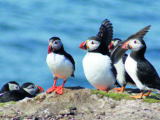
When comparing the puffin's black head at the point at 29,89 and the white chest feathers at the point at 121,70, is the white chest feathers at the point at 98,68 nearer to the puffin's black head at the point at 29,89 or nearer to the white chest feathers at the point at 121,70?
the white chest feathers at the point at 121,70

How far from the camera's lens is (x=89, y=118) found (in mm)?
6910

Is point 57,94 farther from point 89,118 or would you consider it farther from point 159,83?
point 159,83

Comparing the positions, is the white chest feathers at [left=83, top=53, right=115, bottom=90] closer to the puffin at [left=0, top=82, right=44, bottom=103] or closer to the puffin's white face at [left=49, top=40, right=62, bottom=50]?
the puffin's white face at [left=49, top=40, right=62, bottom=50]

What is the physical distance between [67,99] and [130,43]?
5.80 ft

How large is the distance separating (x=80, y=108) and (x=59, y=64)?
148cm

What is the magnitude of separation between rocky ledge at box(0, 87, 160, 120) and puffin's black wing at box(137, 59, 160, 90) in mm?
594

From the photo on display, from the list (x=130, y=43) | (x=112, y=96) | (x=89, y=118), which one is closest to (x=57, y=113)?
(x=89, y=118)

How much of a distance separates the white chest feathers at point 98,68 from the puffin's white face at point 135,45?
540 millimetres

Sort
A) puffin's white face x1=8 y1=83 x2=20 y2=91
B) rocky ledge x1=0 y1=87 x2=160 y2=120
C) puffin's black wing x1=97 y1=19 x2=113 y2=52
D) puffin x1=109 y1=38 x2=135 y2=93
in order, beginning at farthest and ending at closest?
puffin's white face x1=8 y1=83 x2=20 y2=91
puffin x1=109 y1=38 x2=135 y2=93
puffin's black wing x1=97 y1=19 x2=113 y2=52
rocky ledge x1=0 y1=87 x2=160 y2=120

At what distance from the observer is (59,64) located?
28.2 ft

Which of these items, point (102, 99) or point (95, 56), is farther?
point (95, 56)

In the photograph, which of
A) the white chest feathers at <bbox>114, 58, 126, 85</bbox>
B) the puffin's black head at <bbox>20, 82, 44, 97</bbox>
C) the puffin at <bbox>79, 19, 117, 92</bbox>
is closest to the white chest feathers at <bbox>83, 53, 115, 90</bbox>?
the puffin at <bbox>79, 19, 117, 92</bbox>

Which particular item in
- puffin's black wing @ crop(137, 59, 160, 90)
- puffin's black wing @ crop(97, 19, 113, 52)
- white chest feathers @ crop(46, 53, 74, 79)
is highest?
puffin's black wing @ crop(97, 19, 113, 52)

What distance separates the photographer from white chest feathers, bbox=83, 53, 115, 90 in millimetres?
8383
